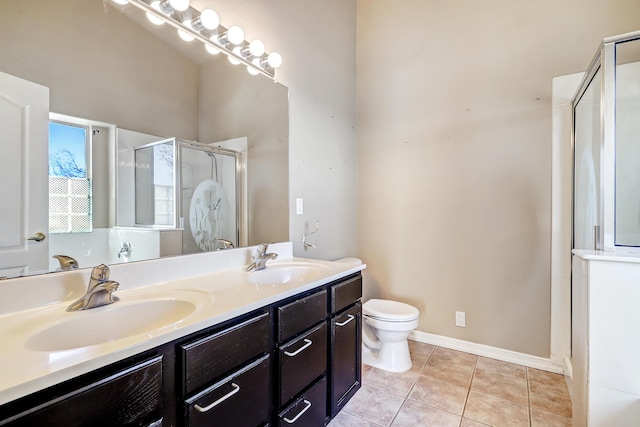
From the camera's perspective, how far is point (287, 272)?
5.61 ft

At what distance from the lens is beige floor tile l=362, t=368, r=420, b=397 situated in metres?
1.92

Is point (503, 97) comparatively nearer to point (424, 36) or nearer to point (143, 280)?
point (424, 36)

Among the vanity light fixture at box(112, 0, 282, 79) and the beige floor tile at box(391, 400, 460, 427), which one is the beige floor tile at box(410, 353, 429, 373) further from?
the vanity light fixture at box(112, 0, 282, 79)

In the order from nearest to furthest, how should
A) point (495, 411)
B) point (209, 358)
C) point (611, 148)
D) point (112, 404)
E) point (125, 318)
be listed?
1. point (112, 404)
2. point (209, 358)
3. point (125, 318)
4. point (611, 148)
5. point (495, 411)

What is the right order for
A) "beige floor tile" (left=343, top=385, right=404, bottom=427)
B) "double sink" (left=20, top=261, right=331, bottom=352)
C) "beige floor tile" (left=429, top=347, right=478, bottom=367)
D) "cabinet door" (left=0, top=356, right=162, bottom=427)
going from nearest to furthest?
1. "cabinet door" (left=0, top=356, right=162, bottom=427)
2. "double sink" (left=20, top=261, right=331, bottom=352)
3. "beige floor tile" (left=343, top=385, right=404, bottom=427)
4. "beige floor tile" (left=429, top=347, right=478, bottom=367)

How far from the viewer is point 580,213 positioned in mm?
1889

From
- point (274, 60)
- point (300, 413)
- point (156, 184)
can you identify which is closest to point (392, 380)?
point (300, 413)

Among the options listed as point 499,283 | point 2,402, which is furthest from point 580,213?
point 2,402

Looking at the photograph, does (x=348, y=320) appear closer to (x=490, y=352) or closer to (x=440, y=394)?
(x=440, y=394)

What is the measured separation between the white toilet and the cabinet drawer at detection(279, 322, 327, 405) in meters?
0.75

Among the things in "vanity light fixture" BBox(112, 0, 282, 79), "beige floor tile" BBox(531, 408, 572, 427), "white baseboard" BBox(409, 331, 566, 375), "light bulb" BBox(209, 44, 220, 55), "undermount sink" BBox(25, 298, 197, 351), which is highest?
"vanity light fixture" BBox(112, 0, 282, 79)

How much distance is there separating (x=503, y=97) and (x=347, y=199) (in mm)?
1431

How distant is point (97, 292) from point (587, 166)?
249 cm

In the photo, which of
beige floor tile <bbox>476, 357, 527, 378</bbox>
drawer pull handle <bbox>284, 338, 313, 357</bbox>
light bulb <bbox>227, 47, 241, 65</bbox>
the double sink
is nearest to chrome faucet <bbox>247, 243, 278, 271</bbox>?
the double sink
